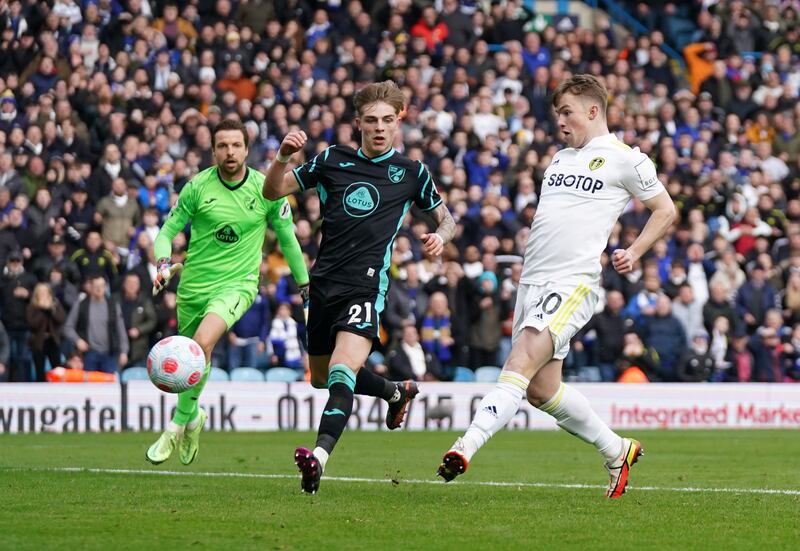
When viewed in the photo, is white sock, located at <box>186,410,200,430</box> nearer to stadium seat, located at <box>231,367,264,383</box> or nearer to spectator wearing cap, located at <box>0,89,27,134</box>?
stadium seat, located at <box>231,367,264,383</box>

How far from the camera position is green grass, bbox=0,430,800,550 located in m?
7.35

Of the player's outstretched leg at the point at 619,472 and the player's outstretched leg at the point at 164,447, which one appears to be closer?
the player's outstretched leg at the point at 619,472

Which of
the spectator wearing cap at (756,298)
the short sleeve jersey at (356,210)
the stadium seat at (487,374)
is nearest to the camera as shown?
the short sleeve jersey at (356,210)

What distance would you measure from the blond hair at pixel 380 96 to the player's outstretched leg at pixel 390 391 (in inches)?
78.0

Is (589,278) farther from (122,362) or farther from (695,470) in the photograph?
(122,362)

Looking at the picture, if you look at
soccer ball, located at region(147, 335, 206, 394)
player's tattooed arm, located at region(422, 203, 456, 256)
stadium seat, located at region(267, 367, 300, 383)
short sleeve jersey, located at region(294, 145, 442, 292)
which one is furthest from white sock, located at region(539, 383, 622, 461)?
stadium seat, located at region(267, 367, 300, 383)

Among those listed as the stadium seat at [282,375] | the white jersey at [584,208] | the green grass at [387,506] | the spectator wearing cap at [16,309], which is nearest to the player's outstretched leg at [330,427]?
the green grass at [387,506]

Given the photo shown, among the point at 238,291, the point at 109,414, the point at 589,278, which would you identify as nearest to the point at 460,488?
the point at 589,278

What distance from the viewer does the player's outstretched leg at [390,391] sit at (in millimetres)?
10680

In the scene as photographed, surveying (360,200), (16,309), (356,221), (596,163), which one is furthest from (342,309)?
(16,309)

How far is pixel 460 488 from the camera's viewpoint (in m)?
10.4

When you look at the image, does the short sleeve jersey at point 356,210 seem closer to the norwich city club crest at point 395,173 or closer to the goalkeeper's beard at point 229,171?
the norwich city club crest at point 395,173

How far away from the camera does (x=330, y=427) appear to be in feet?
30.4

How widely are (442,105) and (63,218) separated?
7.27m
